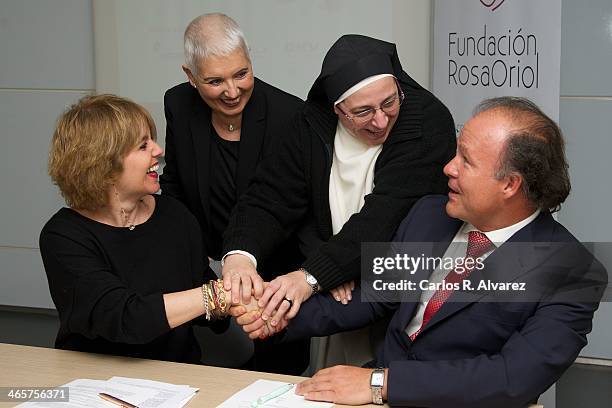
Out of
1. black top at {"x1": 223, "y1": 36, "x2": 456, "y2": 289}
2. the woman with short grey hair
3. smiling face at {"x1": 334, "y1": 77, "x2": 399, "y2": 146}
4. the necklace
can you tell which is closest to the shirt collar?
black top at {"x1": 223, "y1": 36, "x2": 456, "y2": 289}

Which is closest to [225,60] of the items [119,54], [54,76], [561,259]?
[561,259]

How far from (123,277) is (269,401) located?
65cm

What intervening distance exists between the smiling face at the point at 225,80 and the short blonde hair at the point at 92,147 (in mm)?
353

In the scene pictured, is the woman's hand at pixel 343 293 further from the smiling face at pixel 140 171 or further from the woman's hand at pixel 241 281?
the smiling face at pixel 140 171

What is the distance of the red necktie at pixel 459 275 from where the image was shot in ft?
7.11

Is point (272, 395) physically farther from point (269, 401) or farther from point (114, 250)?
point (114, 250)

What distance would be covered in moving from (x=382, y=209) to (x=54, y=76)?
10.5 ft

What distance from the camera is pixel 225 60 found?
2666 millimetres

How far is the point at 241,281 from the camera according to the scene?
7.91 ft

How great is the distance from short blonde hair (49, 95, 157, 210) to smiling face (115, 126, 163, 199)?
0.7 inches

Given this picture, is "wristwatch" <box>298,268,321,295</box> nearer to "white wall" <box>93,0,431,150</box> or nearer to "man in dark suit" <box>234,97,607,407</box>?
"man in dark suit" <box>234,97,607,407</box>

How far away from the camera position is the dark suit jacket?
1893 mm

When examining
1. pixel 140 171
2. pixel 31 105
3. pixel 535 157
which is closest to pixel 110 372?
pixel 140 171

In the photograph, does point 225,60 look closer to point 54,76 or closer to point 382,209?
point 382,209
